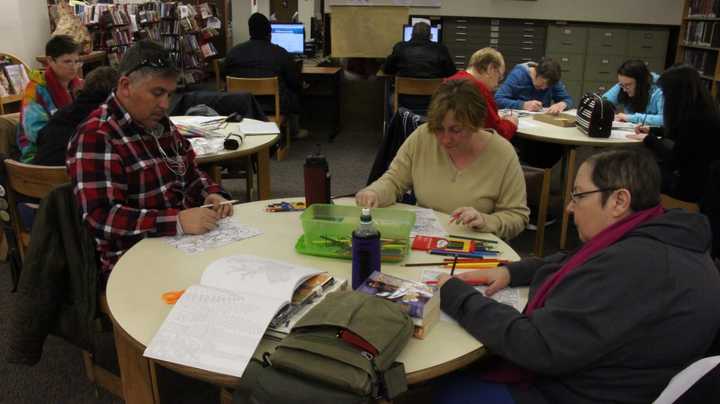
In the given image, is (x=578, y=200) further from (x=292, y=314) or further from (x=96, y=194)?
(x=96, y=194)

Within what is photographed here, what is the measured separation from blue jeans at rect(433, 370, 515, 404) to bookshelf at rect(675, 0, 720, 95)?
6.40m

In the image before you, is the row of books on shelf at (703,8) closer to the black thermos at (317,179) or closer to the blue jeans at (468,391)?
the black thermos at (317,179)

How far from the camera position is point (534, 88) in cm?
459

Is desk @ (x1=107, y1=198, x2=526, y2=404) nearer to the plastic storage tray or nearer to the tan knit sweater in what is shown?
the plastic storage tray

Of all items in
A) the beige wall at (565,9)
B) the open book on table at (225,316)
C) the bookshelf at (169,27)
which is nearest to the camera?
the open book on table at (225,316)

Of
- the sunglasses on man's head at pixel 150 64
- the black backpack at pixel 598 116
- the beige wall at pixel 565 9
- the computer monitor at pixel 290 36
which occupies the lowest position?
the black backpack at pixel 598 116

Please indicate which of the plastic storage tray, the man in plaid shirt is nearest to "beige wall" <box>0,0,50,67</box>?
the man in plaid shirt

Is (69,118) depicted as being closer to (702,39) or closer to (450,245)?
(450,245)

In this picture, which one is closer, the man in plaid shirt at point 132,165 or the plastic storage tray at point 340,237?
the plastic storage tray at point 340,237

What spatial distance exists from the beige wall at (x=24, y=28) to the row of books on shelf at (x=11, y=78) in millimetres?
300

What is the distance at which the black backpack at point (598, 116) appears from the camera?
340 centimetres

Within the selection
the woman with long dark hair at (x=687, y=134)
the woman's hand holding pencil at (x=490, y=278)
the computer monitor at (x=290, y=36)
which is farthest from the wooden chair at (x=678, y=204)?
the computer monitor at (x=290, y=36)

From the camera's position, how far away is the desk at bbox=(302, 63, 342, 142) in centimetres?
605

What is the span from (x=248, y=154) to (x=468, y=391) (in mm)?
2032
